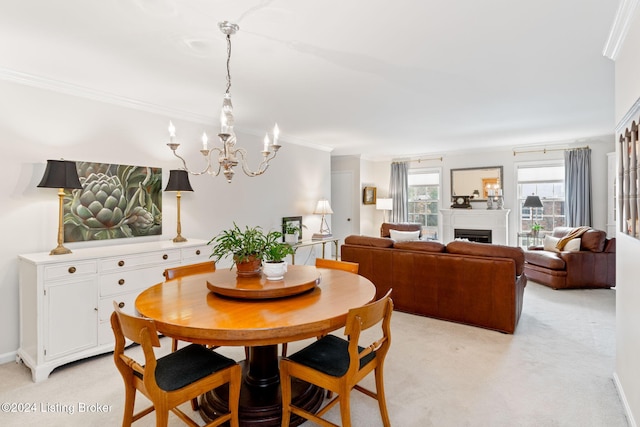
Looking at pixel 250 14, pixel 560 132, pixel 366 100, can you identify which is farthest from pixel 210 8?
pixel 560 132

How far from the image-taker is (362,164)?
8133 mm

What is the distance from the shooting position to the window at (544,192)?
6672mm

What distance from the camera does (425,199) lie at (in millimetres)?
8078

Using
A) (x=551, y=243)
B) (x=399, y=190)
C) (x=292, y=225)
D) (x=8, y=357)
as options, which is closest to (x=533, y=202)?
(x=551, y=243)

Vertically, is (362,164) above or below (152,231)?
above

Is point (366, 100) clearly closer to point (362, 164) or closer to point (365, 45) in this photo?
point (365, 45)

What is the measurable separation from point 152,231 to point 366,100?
279cm

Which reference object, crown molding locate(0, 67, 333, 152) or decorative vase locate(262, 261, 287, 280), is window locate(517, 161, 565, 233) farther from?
decorative vase locate(262, 261, 287, 280)

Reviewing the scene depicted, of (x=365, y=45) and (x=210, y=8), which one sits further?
(x=365, y=45)

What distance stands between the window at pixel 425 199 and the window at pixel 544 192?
167 centimetres

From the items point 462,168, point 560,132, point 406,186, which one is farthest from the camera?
point 406,186

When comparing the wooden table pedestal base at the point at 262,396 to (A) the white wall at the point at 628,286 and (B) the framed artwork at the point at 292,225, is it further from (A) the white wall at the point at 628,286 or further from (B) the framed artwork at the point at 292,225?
(B) the framed artwork at the point at 292,225

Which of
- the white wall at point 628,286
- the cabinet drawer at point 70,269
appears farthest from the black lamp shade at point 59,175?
the white wall at point 628,286

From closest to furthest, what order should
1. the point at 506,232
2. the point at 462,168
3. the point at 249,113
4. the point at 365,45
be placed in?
the point at 365,45, the point at 249,113, the point at 506,232, the point at 462,168
